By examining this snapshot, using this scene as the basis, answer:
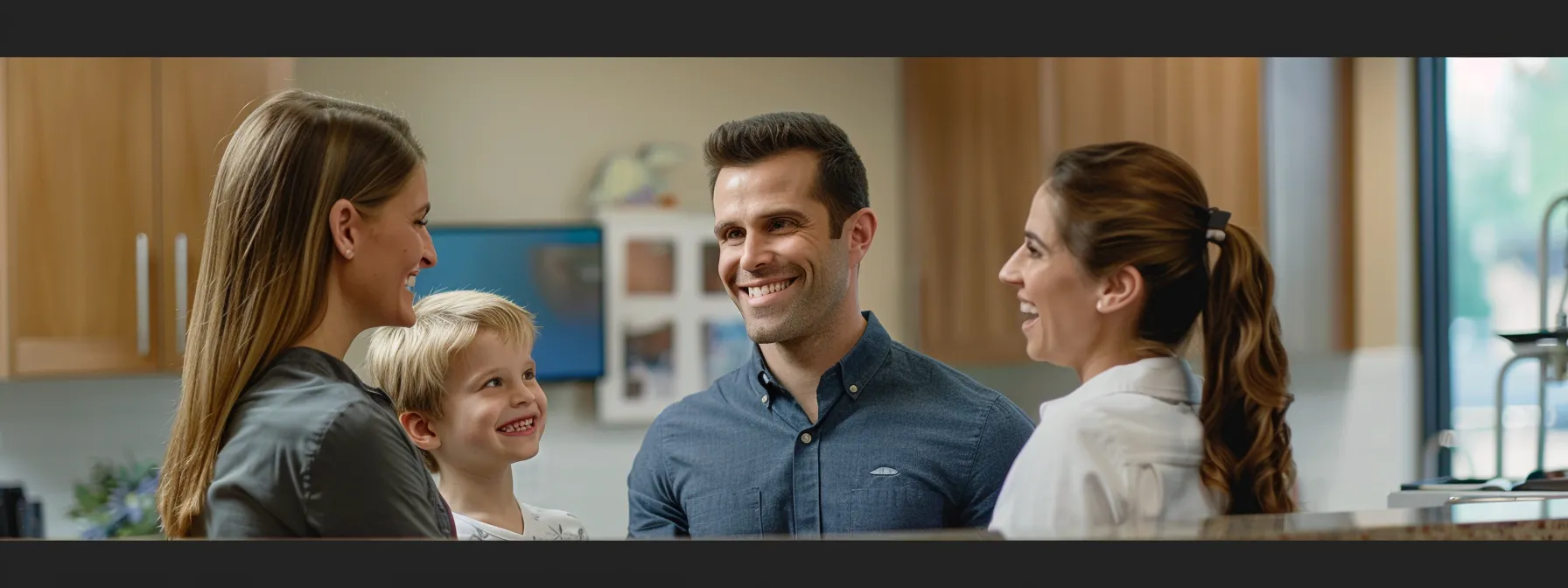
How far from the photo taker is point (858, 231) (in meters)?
1.40

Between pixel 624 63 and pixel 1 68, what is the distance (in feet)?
4.53

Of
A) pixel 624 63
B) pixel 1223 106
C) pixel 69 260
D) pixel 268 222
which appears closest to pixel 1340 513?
pixel 268 222

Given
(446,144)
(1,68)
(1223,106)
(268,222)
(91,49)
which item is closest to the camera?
(268,222)

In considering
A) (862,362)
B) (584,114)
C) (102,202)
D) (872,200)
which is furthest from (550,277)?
(862,362)

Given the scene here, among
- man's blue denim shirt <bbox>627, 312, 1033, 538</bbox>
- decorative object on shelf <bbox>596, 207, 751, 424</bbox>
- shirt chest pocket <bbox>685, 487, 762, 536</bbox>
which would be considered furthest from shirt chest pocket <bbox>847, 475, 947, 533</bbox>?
decorative object on shelf <bbox>596, 207, 751, 424</bbox>

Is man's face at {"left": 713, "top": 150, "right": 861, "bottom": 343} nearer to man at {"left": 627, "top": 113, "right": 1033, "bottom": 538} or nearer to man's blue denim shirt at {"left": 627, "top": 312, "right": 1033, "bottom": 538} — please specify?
man at {"left": 627, "top": 113, "right": 1033, "bottom": 538}

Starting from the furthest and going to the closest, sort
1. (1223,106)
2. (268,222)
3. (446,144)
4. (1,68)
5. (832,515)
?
(446,144) < (1223,106) < (1,68) < (832,515) < (268,222)

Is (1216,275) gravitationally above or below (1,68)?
below

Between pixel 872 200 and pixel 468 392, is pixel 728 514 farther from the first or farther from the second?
pixel 872 200

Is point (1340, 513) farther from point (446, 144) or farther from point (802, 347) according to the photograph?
point (446, 144)

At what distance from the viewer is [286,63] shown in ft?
9.08

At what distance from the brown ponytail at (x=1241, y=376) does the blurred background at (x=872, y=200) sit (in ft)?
5.38

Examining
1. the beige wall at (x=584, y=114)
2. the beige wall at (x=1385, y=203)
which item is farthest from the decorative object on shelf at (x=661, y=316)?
the beige wall at (x=1385, y=203)

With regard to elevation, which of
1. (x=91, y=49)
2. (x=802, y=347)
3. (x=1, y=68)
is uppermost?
(x=1, y=68)
